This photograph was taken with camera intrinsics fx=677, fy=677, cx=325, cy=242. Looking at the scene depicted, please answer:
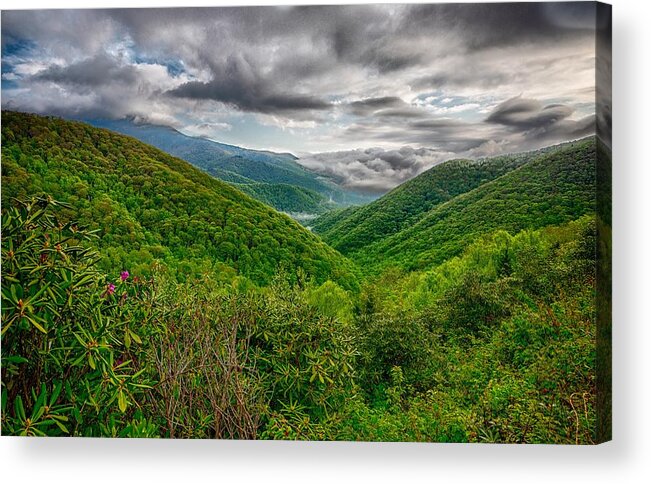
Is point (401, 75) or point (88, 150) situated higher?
point (401, 75)

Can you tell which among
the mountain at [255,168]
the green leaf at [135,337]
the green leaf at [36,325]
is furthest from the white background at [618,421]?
the mountain at [255,168]

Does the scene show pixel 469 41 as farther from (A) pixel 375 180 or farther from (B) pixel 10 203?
(B) pixel 10 203

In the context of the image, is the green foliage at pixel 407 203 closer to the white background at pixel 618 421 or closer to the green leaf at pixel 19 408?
the white background at pixel 618 421

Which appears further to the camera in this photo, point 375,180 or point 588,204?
point 375,180

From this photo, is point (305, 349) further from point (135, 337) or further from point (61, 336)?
point (61, 336)

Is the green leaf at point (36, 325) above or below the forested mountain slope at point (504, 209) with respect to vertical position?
below

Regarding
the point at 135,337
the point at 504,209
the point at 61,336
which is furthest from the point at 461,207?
the point at 61,336

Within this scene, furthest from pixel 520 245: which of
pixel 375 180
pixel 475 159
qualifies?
pixel 375 180

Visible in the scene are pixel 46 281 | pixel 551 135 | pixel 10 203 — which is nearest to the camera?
pixel 46 281
